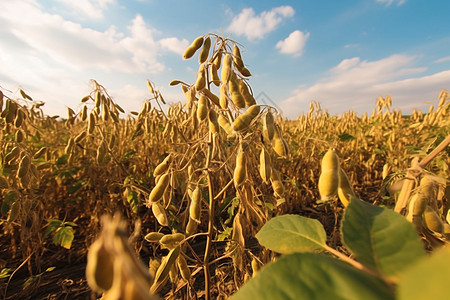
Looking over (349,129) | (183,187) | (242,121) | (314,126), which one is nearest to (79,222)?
(183,187)

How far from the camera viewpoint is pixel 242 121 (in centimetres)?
97

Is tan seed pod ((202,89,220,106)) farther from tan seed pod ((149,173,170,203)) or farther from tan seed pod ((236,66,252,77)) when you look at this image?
tan seed pod ((149,173,170,203))

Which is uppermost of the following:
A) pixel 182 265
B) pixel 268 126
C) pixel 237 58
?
pixel 237 58

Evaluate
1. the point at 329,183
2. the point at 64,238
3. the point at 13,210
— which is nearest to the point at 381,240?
the point at 329,183

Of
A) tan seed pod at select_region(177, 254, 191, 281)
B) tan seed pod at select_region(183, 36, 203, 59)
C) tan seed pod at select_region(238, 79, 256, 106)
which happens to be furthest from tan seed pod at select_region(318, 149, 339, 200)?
tan seed pod at select_region(183, 36, 203, 59)

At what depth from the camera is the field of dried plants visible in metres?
0.60

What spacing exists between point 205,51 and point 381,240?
1.26 meters

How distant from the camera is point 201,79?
1.24 m

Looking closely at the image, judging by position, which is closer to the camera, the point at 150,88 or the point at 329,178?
the point at 329,178

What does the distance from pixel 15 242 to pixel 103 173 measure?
3.61 feet

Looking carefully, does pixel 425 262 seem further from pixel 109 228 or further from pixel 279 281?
pixel 109 228

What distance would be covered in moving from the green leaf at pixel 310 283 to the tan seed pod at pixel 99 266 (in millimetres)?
153

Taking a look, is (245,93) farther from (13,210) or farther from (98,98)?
(13,210)

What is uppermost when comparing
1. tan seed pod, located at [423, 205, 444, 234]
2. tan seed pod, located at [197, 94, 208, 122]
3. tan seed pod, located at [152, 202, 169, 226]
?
tan seed pod, located at [197, 94, 208, 122]
